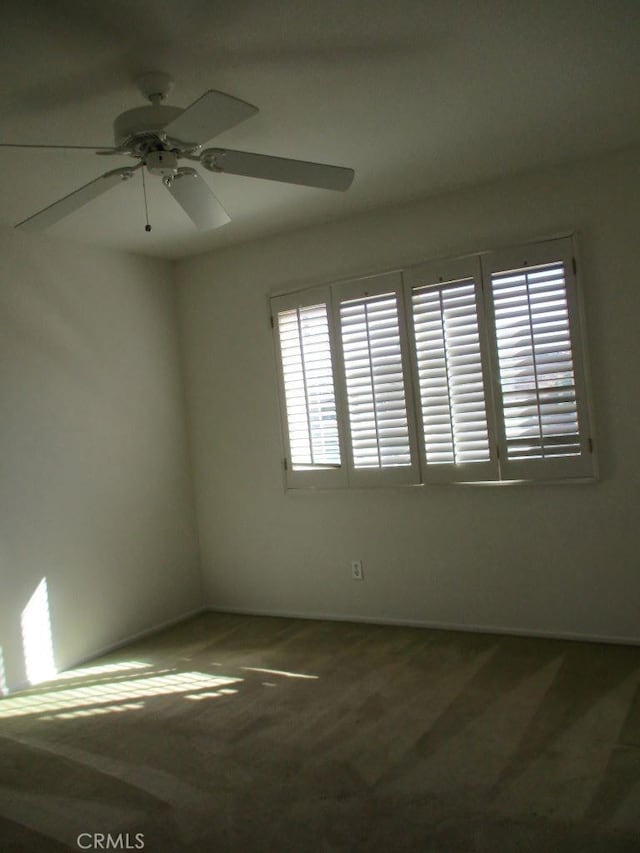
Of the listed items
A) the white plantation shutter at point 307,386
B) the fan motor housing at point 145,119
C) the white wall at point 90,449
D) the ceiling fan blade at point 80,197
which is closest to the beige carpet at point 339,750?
the white wall at point 90,449

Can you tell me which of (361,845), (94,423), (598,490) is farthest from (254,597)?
(361,845)

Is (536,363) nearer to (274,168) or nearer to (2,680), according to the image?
(274,168)

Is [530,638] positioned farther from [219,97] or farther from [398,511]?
[219,97]

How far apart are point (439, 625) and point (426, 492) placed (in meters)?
0.73

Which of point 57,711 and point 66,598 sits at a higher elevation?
point 66,598

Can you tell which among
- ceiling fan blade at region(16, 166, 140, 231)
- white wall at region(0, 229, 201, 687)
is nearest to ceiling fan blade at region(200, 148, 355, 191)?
ceiling fan blade at region(16, 166, 140, 231)

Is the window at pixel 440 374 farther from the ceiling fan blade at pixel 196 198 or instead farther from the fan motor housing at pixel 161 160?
the fan motor housing at pixel 161 160

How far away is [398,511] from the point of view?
155 inches

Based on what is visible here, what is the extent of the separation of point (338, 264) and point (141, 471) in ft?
5.70

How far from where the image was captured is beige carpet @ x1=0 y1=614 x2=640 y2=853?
82.4 inches

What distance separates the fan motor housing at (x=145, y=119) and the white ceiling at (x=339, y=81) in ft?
0.51

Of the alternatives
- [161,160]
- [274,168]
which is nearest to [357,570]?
[274,168]

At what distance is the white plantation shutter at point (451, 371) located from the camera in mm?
3623

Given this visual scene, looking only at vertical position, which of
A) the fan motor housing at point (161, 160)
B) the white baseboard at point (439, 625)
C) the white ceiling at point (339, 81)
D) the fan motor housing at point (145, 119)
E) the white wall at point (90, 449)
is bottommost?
the white baseboard at point (439, 625)
